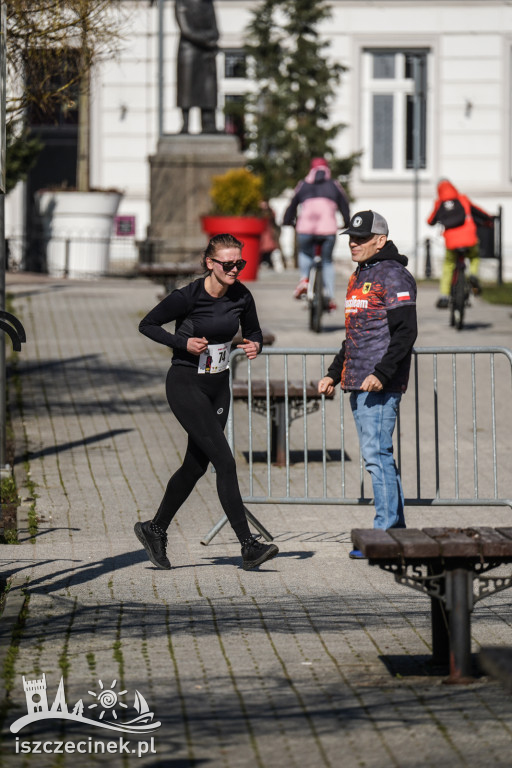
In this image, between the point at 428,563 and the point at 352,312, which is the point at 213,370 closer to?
the point at 352,312

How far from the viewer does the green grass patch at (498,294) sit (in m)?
23.2

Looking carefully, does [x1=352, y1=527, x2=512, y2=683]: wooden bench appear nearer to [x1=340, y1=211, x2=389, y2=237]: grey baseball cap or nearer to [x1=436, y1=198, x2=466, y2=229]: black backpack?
[x1=340, y1=211, x2=389, y2=237]: grey baseball cap

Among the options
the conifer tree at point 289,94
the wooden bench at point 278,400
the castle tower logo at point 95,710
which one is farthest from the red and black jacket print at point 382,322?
the conifer tree at point 289,94

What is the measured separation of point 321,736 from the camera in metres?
4.93

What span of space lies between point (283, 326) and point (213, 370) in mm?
10893

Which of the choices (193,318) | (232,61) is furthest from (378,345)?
(232,61)

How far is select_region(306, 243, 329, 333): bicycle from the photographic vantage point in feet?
55.6

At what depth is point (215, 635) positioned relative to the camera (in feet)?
20.8

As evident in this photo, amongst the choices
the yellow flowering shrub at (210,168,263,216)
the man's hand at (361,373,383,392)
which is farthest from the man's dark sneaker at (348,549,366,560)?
the yellow flowering shrub at (210,168,263,216)

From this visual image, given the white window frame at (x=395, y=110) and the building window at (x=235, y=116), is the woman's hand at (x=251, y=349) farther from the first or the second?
the white window frame at (x=395, y=110)

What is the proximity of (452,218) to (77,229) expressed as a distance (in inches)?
457

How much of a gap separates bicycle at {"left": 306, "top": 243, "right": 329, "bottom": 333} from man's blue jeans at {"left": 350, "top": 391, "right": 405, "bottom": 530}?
900 centimetres

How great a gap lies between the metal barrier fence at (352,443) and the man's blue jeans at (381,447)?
56 centimetres

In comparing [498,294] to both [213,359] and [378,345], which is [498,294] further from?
[213,359]
